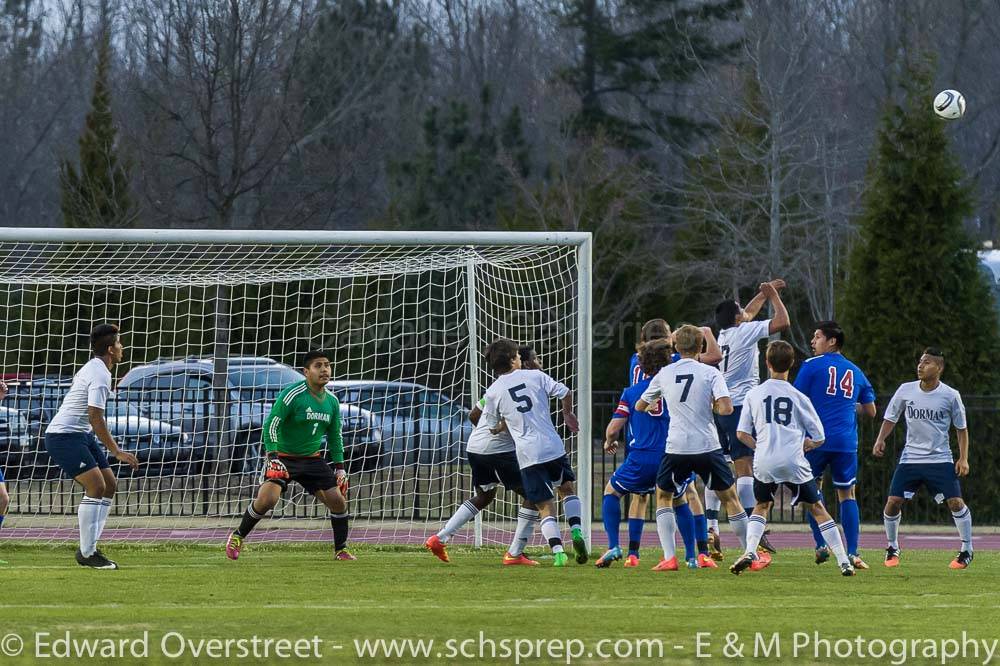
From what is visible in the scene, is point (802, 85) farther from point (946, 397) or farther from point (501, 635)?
point (501, 635)

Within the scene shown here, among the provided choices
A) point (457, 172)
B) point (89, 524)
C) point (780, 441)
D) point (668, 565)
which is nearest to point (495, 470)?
point (668, 565)

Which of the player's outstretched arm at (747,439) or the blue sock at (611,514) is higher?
the player's outstretched arm at (747,439)

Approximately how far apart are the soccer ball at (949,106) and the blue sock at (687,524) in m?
7.09

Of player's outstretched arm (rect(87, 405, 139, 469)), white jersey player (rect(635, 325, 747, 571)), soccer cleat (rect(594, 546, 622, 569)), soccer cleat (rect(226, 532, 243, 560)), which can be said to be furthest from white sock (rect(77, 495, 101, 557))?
white jersey player (rect(635, 325, 747, 571))

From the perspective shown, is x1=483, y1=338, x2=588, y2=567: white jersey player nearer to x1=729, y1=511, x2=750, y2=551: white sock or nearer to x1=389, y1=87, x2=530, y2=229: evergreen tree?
x1=729, y1=511, x2=750, y2=551: white sock

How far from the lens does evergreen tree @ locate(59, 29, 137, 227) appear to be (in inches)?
851

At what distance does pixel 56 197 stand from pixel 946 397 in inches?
1388

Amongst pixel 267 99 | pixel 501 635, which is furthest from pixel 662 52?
pixel 501 635

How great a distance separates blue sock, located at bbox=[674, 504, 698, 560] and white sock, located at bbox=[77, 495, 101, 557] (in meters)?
4.32

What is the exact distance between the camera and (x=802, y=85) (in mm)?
27031

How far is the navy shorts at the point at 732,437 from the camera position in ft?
40.0

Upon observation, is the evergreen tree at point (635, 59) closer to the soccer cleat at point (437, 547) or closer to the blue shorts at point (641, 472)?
the soccer cleat at point (437, 547)

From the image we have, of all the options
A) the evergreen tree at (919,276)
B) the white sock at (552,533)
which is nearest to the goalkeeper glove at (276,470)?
the white sock at (552,533)

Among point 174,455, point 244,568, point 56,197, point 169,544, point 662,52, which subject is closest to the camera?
point 244,568
